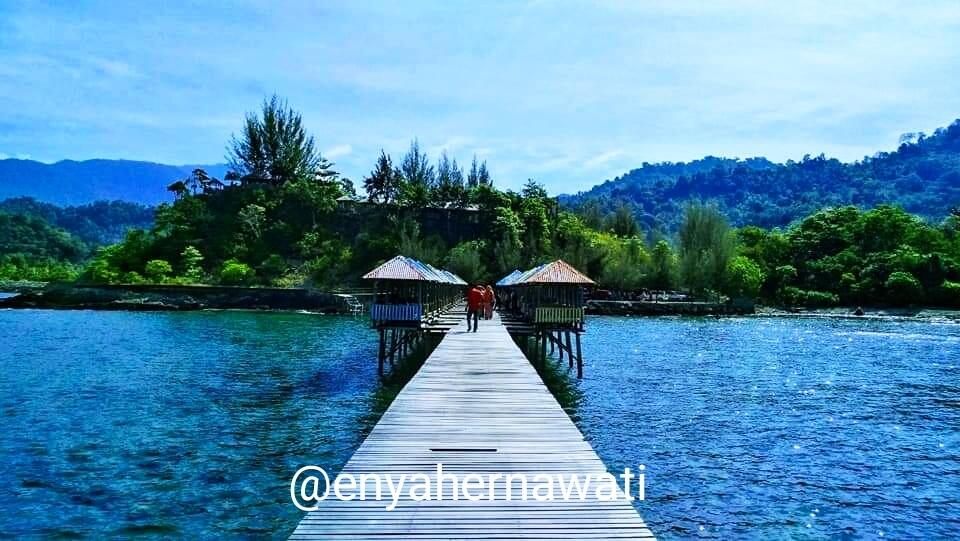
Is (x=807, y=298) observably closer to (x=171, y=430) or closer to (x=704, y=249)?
(x=704, y=249)

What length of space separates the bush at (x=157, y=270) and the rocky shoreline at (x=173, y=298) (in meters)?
5.18

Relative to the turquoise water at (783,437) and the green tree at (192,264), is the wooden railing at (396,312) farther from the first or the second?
the green tree at (192,264)

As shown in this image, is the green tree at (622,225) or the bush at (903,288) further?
the green tree at (622,225)

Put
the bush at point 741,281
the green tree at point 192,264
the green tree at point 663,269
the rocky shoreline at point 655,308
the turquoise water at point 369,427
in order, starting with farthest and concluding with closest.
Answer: the green tree at point 663,269 < the green tree at point 192,264 < the bush at point 741,281 < the rocky shoreline at point 655,308 < the turquoise water at point 369,427

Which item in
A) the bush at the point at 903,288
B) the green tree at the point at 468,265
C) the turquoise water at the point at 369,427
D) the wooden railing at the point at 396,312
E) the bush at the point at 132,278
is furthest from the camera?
the bush at the point at 132,278

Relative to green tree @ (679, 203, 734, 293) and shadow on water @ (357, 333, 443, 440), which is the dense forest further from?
shadow on water @ (357, 333, 443, 440)

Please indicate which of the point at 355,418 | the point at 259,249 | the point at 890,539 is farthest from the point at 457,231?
the point at 890,539

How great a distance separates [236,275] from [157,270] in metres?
8.91

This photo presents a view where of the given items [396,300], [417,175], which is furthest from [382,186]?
[396,300]

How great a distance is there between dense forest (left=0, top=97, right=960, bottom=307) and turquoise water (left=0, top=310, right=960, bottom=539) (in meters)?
41.5

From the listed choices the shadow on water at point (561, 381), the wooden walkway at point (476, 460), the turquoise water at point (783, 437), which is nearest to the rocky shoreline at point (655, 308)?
the turquoise water at point (783, 437)

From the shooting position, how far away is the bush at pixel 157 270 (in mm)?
77550

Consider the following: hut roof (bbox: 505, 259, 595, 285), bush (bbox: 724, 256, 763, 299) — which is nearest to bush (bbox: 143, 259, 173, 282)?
bush (bbox: 724, 256, 763, 299)

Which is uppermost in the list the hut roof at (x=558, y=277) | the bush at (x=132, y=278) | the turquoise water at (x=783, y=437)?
the bush at (x=132, y=278)
